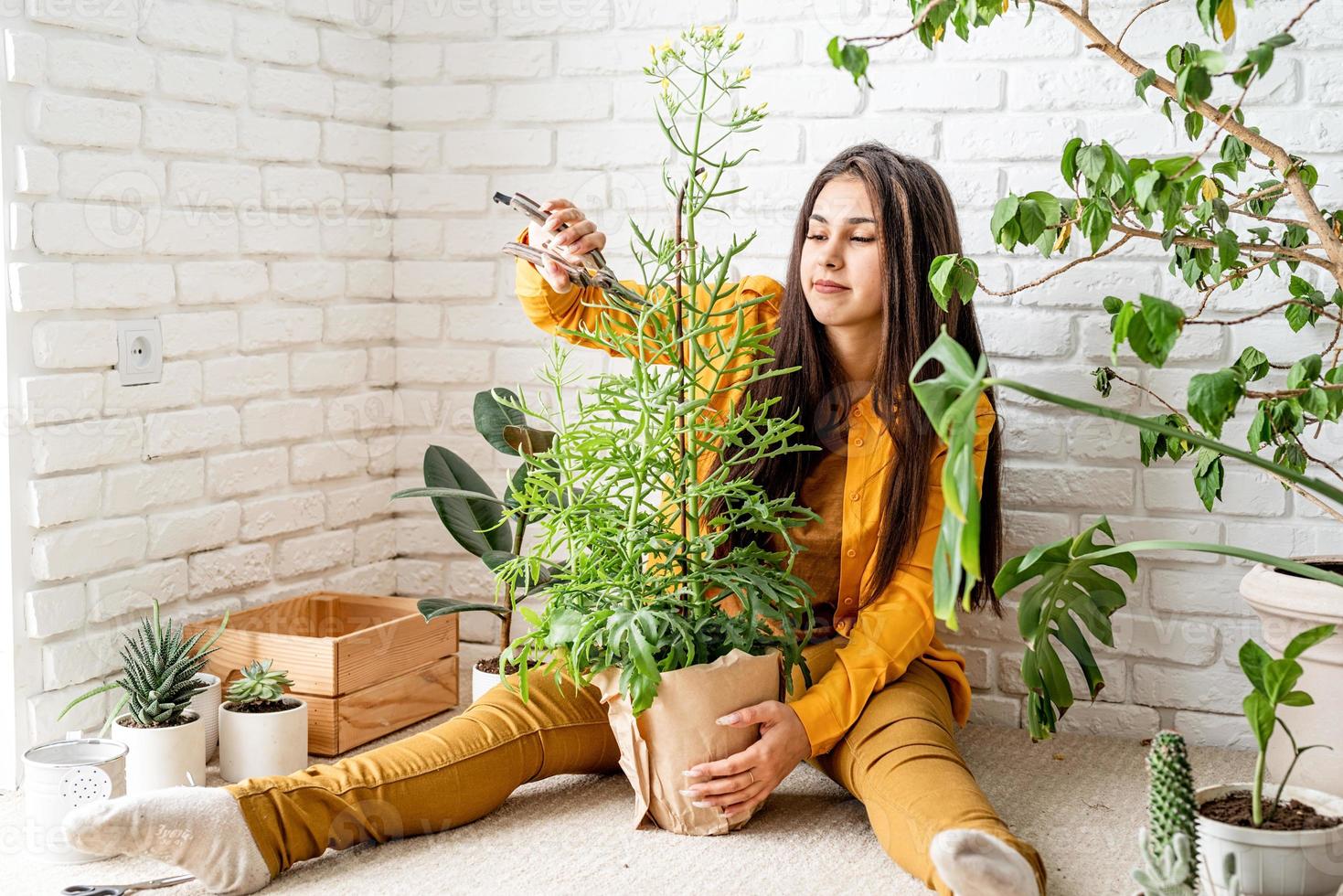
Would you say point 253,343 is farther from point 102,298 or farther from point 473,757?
point 473,757

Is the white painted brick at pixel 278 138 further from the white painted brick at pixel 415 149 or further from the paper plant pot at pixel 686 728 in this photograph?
the paper plant pot at pixel 686 728

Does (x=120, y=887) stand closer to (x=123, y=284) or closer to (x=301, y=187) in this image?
(x=123, y=284)

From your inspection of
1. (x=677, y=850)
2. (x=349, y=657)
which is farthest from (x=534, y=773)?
(x=349, y=657)

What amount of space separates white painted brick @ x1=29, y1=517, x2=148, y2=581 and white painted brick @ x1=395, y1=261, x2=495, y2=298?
2.38 ft

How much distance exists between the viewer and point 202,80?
2092 millimetres

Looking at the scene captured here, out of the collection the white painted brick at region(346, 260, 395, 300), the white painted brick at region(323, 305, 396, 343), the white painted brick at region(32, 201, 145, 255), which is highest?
the white painted brick at region(32, 201, 145, 255)

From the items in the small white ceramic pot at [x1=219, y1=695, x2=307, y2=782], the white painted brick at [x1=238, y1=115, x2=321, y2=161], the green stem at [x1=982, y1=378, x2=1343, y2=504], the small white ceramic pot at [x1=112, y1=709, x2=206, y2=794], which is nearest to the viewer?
the green stem at [x1=982, y1=378, x2=1343, y2=504]

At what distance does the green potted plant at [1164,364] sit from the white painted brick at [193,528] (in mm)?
1158

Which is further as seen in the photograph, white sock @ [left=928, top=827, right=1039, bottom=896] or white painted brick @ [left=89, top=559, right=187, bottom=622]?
white painted brick @ [left=89, top=559, right=187, bottom=622]

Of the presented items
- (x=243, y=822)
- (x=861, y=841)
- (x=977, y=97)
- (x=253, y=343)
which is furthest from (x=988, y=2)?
(x=253, y=343)

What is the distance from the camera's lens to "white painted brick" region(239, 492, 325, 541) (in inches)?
87.8

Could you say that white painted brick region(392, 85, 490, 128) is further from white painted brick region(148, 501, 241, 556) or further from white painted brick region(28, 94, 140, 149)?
white painted brick region(148, 501, 241, 556)

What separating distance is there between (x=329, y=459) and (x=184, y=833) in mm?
1017

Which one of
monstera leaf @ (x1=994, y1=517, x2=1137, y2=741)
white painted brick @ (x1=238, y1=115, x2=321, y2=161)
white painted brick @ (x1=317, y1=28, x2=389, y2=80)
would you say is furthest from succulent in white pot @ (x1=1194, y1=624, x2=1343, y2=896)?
white painted brick @ (x1=317, y1=28, x2=389, y2=80)
